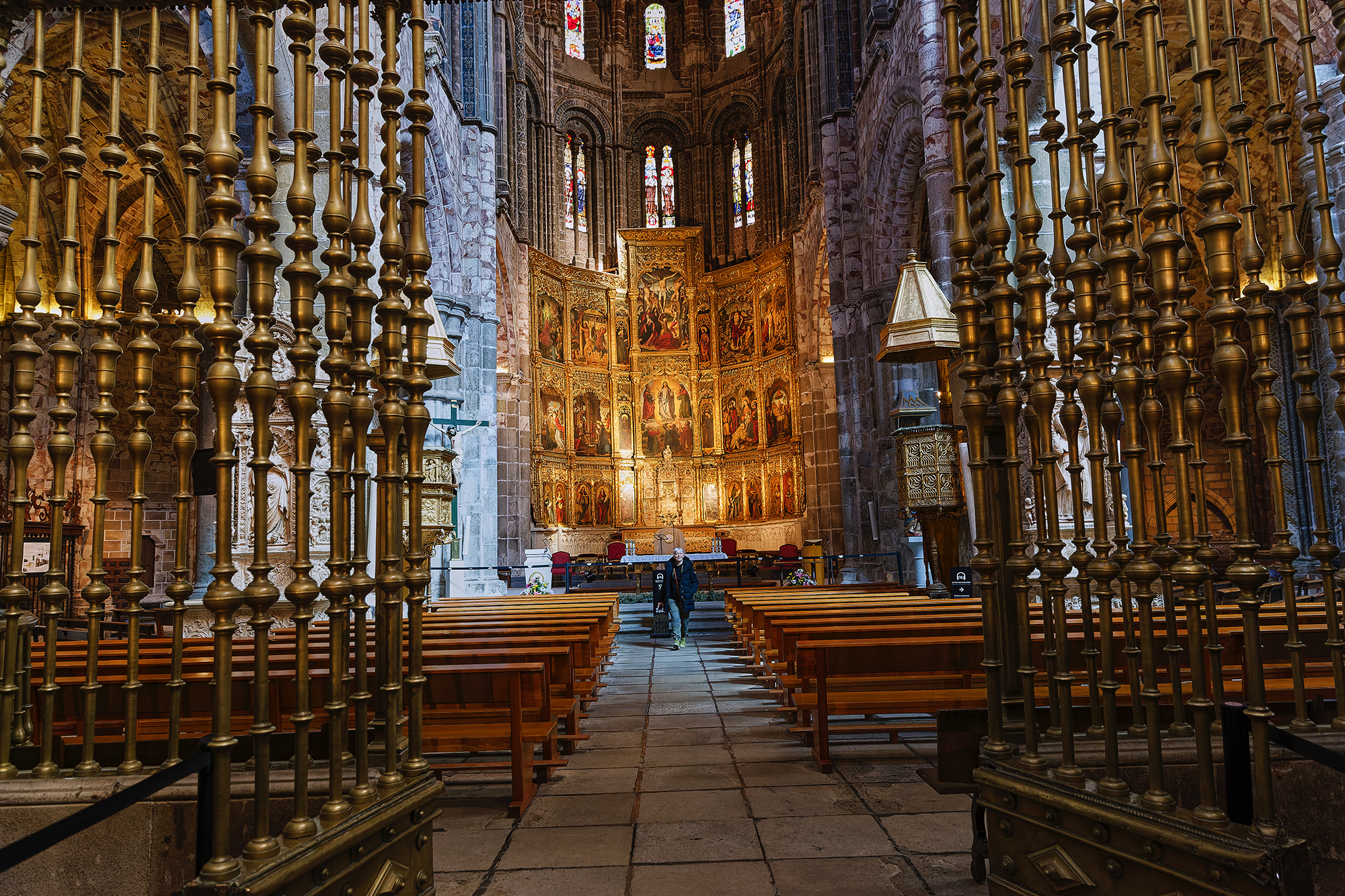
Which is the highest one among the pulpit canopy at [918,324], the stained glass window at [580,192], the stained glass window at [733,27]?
the stained glass window at [733,27]

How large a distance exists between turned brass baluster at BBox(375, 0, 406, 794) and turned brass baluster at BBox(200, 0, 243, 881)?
11.9 inches

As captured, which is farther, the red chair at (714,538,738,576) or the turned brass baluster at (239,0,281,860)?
the red chair at (714,538,738,576)

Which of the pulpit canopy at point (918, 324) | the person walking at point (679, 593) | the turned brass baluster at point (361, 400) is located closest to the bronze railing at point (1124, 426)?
the turned brass baluster at point (361, 400)

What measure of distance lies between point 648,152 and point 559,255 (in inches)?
193

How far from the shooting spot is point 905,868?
275 centimetres

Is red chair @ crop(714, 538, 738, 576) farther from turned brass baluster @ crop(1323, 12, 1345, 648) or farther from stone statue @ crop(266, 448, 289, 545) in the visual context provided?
turned brass baluster @ crop(1323, 12, 1345, 648)

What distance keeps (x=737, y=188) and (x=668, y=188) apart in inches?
87.5

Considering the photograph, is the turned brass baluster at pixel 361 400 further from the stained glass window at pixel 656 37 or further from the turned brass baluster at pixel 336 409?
the stained glass window at pixel 656 37

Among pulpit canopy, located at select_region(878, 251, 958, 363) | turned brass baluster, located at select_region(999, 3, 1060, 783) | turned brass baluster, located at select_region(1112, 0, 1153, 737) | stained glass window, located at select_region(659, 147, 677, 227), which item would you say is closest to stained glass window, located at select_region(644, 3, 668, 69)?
stained glass window, located at select_region(659, 147, 677, 227)

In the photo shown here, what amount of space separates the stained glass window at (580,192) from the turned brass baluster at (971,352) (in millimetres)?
23377

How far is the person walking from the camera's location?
973 centimetres

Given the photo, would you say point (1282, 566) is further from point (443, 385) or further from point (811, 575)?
point (811, 575)

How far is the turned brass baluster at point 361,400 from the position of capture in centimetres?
187

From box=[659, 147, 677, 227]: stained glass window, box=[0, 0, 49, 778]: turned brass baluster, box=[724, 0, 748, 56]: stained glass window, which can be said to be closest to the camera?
box=[0, 0, 49, 778]: turned brass baluster
